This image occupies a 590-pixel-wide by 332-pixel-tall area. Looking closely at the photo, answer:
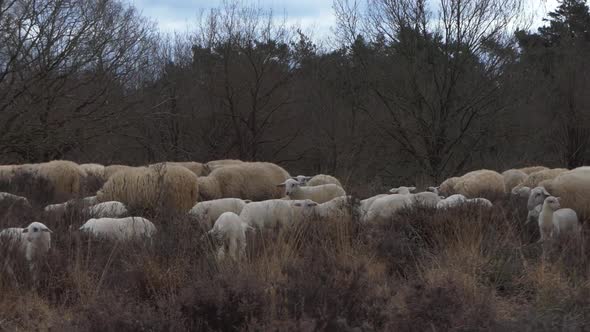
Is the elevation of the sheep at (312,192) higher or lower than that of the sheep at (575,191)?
higher

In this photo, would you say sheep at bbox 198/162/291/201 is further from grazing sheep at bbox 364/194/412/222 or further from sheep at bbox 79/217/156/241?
sheep at bbox 79/217/156/241

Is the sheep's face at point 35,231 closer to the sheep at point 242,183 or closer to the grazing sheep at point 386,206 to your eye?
the grazing sheep at point 386,206

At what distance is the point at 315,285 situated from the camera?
16.5ft

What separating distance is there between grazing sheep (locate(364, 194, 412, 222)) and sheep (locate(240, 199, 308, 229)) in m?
1.09

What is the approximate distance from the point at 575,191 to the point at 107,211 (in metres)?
6.88

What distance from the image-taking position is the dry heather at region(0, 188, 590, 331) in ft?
15.5

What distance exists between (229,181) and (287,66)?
17401 millimetres

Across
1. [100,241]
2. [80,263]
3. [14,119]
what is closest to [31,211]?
[14,119]

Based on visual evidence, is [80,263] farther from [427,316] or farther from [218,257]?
[427,316]

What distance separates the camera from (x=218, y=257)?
20.8ft

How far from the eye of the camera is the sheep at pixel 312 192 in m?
12.6

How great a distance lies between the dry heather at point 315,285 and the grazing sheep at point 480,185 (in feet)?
18.8

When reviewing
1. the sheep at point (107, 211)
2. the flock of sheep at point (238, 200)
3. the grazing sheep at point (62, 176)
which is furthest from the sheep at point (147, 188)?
the grazing sheep at point (62, 176)

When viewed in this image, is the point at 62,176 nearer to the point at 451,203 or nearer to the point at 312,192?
the point at 312,192
